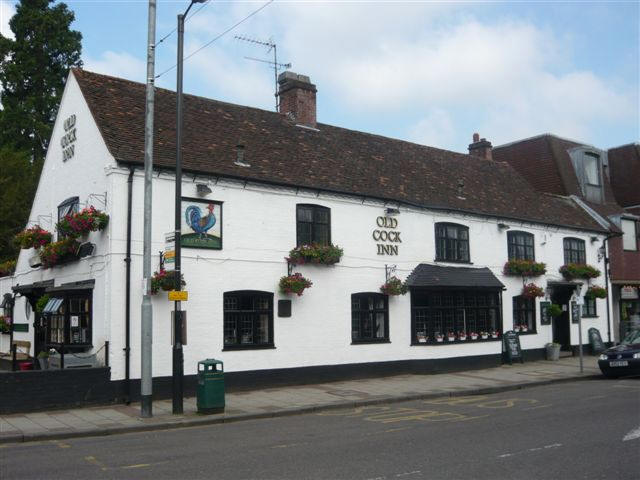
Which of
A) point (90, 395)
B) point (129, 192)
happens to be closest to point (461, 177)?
point (129, 192)

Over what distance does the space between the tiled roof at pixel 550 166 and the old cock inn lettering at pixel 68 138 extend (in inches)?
825

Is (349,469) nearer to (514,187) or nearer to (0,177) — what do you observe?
(514,187)

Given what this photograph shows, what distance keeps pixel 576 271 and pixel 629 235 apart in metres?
5.67

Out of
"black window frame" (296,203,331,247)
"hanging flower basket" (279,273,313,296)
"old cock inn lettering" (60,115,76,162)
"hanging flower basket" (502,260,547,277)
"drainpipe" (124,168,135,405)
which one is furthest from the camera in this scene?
"hanging flower basket" (502,260,547,277)

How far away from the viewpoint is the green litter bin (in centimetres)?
1333

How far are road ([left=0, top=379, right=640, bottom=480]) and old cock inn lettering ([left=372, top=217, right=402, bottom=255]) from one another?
707cm

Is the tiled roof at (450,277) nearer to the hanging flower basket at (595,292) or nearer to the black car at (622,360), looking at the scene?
the black car at (622,360)

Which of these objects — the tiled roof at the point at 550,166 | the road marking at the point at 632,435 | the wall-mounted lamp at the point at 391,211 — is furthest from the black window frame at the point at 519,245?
the road marking at the point at 632,435

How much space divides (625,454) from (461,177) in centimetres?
1766

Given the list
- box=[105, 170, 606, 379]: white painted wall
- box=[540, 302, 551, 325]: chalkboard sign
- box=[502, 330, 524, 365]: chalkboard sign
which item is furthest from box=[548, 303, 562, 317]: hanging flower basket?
box=[105, 170, 606, 379]: white painted wall

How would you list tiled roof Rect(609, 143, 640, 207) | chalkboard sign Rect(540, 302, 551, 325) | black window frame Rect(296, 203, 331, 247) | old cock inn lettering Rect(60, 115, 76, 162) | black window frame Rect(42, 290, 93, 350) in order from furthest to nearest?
tiled roof Rect(609, 143, 640, 207), chalkboard sign Rect(540, 302, 551, 325), black window frame Rect(296, 203, 331, 247), old cock inn lettering Rect(60, 115, 76, 162), black window frame Rect(42, 290, 93, 350)

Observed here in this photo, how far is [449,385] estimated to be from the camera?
59.4 feet

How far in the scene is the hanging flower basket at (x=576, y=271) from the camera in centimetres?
2598

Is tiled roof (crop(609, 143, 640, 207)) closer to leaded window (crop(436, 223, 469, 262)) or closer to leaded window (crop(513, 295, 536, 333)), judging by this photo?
leaded window (crop(513, 295, 536, 333))
